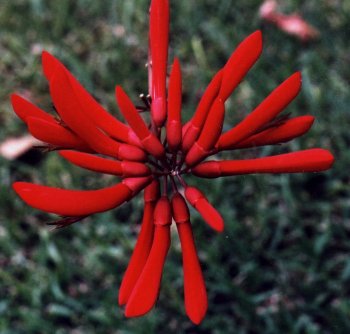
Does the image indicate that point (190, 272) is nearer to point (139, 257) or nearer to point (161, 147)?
point (139, 257)

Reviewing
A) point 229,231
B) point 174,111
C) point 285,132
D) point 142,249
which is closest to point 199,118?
point 174,111

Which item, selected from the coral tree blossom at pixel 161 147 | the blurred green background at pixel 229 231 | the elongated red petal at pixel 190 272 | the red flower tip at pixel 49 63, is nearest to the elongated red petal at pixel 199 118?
the coral tree blossom at pixel 161 147

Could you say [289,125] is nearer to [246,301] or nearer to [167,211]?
[167,211]

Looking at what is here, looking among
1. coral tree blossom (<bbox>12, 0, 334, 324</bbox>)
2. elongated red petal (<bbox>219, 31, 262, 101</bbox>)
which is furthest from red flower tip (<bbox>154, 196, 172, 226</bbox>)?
elongated red petal (<bbox>219, 31, 262, 101</bbox>)

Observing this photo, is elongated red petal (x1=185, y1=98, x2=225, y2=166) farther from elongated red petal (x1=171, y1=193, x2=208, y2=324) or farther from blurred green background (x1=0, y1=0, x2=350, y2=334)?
blurred green background (x1=0, y1=0, x2=350, y2=334)

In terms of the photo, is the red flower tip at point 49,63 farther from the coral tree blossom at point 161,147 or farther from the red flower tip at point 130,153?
the red flower tip at point 130,153

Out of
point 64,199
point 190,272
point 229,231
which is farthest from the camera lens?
point 229,231
